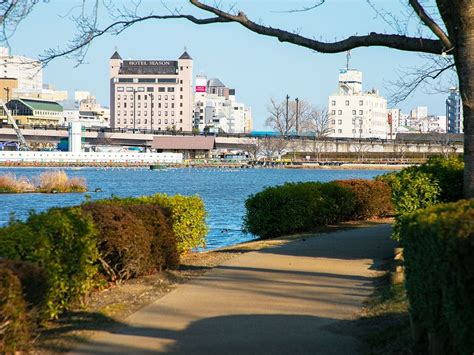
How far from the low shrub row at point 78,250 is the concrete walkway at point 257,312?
0.88m

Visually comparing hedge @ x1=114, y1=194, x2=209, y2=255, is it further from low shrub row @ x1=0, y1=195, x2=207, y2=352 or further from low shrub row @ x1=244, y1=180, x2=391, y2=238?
low shrub row @ x1=244, y1=180, x2=391, y2=238

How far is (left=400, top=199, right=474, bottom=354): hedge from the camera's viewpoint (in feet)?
21.1

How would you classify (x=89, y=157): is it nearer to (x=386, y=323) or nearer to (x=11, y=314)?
(x=386, y=323)

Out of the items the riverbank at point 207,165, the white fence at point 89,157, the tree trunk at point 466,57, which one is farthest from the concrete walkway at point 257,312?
the white fence at point 89,157

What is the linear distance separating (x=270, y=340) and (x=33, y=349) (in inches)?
99.6

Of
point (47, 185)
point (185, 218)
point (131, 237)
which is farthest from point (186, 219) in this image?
point (47, 185)

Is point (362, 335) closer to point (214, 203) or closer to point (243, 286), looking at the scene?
point (243, 286)

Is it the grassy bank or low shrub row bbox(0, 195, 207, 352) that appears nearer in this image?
low shrub row bbox(0, 195, 207, 352)

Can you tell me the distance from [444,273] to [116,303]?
6026 mm

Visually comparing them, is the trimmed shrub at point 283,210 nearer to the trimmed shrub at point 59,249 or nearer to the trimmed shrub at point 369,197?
the trimmed shrub at point 369,197

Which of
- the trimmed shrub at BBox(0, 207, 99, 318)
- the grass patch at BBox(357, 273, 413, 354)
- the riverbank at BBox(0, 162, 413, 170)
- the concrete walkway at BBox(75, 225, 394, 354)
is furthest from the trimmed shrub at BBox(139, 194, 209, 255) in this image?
the riverbank at BBox(0, 162, 413, 170)

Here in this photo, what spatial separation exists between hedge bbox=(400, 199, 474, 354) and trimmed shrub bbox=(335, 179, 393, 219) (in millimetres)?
18333

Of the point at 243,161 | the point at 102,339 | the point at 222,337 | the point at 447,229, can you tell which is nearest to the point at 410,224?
the point at 447,229

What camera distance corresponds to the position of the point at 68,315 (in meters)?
10.9
